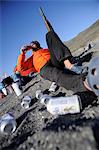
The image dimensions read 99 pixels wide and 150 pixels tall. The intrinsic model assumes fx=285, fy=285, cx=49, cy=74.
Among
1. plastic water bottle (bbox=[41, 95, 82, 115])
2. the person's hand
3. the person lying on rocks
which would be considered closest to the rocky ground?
plastic water bottle (bbox=[41, 95, 82, 115])

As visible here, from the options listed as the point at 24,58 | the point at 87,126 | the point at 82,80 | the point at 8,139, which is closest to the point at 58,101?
the point at 82,80

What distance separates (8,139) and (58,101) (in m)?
0.90

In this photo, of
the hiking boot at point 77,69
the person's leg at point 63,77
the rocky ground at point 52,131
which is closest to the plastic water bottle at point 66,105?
the rocky ground at point 52,131

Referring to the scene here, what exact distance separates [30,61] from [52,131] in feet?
17.3

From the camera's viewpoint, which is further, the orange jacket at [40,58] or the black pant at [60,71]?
the orange jacket at [40,58]

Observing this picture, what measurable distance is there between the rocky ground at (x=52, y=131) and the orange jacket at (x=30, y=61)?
2.21ft

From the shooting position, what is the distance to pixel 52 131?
2680mm

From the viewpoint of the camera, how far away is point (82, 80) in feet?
13.6

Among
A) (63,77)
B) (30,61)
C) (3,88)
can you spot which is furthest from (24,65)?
(63,77)

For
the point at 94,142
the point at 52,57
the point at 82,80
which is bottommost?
the point at 94,142

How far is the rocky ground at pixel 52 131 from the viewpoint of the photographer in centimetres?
224

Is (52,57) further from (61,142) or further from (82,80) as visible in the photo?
(61,142)

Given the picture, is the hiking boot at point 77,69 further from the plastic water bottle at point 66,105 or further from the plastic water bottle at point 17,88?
the plastic water bottle at point 17,88

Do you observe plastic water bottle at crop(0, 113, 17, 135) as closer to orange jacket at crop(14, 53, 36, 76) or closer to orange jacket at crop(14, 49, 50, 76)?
orange jacket at crop(14, 49, 50, 76)
